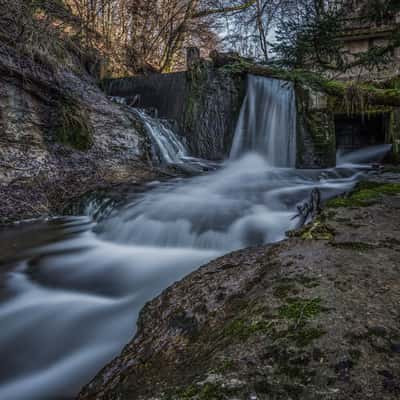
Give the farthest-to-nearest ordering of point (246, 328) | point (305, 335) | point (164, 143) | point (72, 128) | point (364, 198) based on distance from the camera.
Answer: point (164, 143)
point (72, 128)
point (364, 198)
point (246, 328)
point (305, 335)

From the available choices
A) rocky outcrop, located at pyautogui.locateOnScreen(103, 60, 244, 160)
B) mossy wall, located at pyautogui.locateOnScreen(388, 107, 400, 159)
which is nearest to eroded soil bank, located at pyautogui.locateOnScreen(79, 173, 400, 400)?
mossy wall, located at pyautogui.locateOnScreen(388, 107, 400, 159)

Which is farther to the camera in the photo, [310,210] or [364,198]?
[310,210]

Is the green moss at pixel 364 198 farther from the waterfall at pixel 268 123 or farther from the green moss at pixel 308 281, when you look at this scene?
the waterfall at pixel 268 123

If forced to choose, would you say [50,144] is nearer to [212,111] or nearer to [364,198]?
[212,111]

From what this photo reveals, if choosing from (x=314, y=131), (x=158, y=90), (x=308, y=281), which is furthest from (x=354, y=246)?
(x=158, y=90)

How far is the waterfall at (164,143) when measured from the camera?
7064mm

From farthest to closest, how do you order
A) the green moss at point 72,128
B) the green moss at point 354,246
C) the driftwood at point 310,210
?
the green moss at point 72,128
the driftwood at point 310,210
the green moss at point 354,246

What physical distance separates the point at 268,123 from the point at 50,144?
5.13m

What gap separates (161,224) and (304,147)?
464 centimetres

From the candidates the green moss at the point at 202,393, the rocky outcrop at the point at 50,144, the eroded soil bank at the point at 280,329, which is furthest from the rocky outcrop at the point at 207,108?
the green moss at the point at 202,393

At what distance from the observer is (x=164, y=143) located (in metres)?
7.35

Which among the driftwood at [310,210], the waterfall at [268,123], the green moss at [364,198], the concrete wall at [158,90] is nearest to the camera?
the green moss at [364,198]

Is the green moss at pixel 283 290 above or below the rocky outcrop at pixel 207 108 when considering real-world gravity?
below

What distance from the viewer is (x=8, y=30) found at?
16.9 feet
